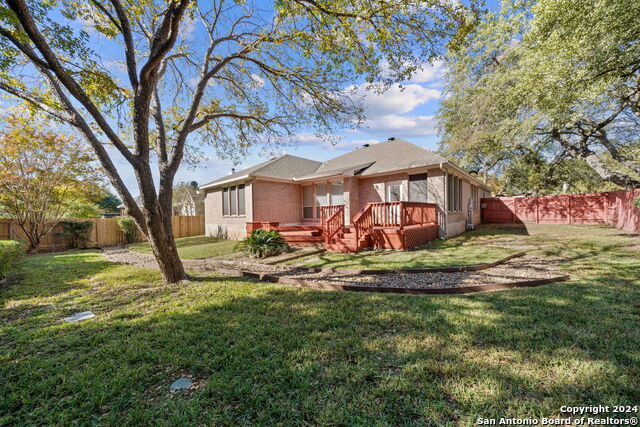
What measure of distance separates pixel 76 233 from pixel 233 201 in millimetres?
8768

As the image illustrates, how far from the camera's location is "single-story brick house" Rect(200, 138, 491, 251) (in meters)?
9.16

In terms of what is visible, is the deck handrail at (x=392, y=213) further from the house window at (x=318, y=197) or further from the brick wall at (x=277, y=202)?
the brick wall at (x=277, y=202)

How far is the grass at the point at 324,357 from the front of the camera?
1817mm

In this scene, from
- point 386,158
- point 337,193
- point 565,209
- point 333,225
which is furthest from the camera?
point 565,209

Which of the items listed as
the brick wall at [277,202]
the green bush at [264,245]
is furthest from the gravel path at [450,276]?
the brick wall at [277,202]

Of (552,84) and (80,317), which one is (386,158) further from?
(80,317)

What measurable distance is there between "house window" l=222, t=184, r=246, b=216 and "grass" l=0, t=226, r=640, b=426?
998 centimetres

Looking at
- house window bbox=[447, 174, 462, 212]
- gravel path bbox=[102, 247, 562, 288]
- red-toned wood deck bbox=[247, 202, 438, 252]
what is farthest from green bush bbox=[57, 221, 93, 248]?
house window bbox=[447, 174, 462, 212]

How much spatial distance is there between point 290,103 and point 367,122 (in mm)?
2369

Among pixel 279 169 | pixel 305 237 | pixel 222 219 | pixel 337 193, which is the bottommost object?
pixel 305 237

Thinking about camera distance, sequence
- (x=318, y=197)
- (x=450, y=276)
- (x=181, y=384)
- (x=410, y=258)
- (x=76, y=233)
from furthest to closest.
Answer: (x=318, y=197) → (x=76, y=233) → (x=410, y=258) → (x=450, y=276) → (x=181, y=384)

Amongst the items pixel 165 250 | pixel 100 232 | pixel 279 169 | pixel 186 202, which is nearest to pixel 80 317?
pixel 165 250

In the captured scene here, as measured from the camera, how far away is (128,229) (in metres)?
15.5

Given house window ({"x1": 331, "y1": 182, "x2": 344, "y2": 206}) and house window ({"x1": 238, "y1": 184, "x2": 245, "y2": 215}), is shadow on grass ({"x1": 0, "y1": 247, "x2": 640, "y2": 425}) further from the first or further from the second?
house window ({"x1": 238, "y1": 184, "x2": 245, "y2": 215})
